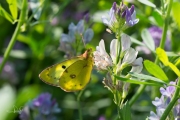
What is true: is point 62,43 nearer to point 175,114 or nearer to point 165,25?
point 165,25

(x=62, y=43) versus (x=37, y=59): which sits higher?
(x=62, y=43)

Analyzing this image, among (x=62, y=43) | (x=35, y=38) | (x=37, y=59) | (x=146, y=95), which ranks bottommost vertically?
(x=146, y=95)

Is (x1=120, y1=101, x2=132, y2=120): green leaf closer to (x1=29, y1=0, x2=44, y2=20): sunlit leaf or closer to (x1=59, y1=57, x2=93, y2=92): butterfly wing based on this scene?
(x1=59, y1=57, x2=93, y2=92): butterfly wing

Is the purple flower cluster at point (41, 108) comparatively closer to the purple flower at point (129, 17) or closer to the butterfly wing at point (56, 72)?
the butterfly wing at point (56, 72)

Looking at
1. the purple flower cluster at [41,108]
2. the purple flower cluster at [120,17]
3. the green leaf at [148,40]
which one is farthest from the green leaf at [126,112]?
the purple flower cluster at [41,108]

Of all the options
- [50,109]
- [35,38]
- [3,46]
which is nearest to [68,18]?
[3,46]

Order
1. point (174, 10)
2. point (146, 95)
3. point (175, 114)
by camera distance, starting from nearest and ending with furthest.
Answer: point (175, 114)
point (174, 10)
point (146, 95)

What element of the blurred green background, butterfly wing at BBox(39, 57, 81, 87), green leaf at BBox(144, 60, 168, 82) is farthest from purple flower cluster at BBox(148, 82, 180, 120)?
the blurred green background
